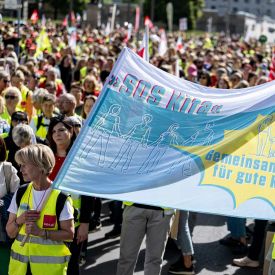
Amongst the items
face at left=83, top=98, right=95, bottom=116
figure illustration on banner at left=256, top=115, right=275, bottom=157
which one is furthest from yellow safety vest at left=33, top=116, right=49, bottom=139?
figure illustration on banner at left=256, top=115, right=275, bottom=157

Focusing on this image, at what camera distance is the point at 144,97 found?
191 inches

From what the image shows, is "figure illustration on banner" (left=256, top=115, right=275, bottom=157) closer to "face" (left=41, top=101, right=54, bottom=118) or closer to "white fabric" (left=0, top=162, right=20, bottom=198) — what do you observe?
"white fabric" (left=0, top=162, right=20, bottom=198)

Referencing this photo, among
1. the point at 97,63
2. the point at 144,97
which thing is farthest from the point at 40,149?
the point at 97,63

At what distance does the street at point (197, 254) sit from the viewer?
23.4ft

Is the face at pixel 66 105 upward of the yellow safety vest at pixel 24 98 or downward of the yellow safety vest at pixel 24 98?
upward

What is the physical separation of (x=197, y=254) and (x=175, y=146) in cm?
310

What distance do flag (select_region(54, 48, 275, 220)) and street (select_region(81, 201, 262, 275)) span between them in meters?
2.49

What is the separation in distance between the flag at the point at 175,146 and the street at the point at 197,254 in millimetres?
2487

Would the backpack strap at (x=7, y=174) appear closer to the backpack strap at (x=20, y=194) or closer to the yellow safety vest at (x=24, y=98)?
the backpack strap at (x=20, y=194)

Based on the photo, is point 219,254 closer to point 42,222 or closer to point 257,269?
point 257,269

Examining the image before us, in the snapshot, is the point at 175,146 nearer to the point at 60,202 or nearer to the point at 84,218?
the point at 60,202

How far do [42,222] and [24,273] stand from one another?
1.14 ft

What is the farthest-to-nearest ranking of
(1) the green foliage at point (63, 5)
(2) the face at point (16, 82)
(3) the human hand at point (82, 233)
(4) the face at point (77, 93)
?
(1) the green foliage at point (63, 5) → (2) the face at point (16, 82) → (4) the face at point (77, 93) → (3) the human hand at point (82, 233)

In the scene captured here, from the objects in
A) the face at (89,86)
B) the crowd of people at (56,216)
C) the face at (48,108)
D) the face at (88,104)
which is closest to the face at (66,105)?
the crowd of people at (56,216)
